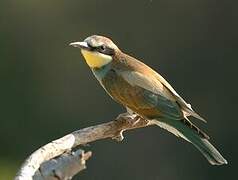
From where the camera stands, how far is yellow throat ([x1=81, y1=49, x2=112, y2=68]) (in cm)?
266

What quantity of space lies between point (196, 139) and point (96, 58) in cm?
35

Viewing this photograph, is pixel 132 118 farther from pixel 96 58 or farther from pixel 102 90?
pixel 102 90

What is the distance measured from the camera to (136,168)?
16.5 feet

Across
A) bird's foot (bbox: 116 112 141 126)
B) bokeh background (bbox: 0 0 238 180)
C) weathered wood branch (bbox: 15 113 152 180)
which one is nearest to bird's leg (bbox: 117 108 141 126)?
bird's foot (bbox: 116 112 141 126)

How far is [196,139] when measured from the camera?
2533 millimetres

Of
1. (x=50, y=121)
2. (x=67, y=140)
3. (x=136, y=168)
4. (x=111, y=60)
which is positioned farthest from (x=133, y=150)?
(x=67, y=140)

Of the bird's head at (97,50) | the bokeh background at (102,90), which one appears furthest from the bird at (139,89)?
the bokeh background at (102,90)

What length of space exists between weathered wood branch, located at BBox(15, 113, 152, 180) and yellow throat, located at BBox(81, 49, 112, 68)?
0.91ft

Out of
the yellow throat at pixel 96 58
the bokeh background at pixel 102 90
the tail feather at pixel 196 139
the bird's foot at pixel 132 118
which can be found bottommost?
the bokeh background at pixel 102 90

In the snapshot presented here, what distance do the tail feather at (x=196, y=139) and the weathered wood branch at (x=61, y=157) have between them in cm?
20

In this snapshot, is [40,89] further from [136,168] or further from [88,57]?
[88,57]

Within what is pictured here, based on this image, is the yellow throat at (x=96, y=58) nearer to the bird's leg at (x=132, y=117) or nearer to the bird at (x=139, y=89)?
the bird at (x=139, y=89)

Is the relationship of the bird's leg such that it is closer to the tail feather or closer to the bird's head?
the tail feather

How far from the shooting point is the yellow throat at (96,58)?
266 centimetres
